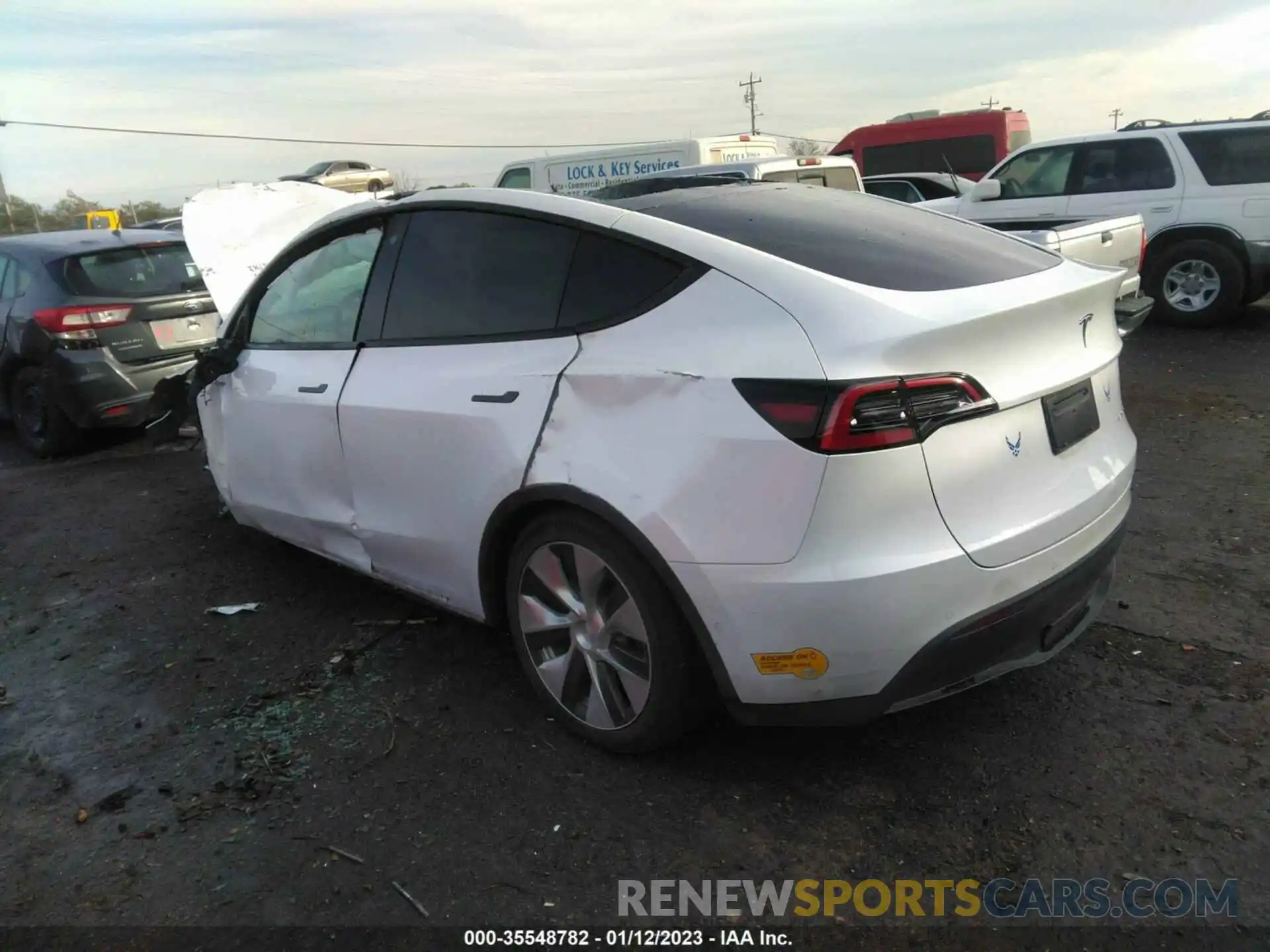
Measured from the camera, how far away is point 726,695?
2.54m

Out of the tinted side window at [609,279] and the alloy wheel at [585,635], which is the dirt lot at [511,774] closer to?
the alloy wheel at [585,635]

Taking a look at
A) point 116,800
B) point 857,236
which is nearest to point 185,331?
point 116,800

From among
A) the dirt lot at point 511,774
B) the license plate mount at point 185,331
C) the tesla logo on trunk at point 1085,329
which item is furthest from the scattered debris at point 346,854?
the license plate mount at point 185,331

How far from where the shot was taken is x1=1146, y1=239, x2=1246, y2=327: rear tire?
29.1 feet

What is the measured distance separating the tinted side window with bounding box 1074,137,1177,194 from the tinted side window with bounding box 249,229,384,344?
836 cm

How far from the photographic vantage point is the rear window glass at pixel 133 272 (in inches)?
272

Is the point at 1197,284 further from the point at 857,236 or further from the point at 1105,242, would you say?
the point at 857,236

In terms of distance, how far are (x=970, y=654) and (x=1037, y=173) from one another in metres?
9.03

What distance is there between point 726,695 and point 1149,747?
129cm

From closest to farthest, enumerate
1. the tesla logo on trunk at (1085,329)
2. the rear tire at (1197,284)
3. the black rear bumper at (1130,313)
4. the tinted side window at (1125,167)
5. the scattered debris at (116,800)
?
the tesla logo on trunk at (1085,329)
the scattered debris at (116,800)
the black rear bumper at (1130,313)
the rear tire at (1197,284)
the tinted side window at (1125,167)

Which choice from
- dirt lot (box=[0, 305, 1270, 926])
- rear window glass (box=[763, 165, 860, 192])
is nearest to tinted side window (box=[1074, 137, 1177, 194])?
rear window glass (box=[763, 165, 860, 192])

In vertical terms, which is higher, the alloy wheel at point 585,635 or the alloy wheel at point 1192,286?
the alloy wheel at point 585,635

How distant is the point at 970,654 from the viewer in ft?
7.95

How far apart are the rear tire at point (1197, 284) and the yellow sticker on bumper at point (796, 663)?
8.52 metres
